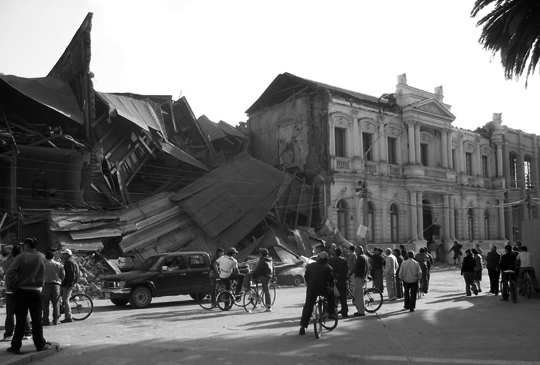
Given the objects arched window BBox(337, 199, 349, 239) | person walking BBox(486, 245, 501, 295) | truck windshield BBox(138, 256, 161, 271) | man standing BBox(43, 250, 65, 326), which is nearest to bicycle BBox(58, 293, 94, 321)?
man standing BBox(43, 250, 65, 326)

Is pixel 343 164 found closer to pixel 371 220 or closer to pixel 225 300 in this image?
pixel 371 220

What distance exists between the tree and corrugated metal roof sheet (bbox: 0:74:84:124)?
55.2ft

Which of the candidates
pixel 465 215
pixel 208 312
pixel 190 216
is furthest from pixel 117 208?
pixel 465 215

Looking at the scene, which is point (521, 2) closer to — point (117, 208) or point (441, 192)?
point (117, 208)

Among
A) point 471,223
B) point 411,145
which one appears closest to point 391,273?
point 411,145

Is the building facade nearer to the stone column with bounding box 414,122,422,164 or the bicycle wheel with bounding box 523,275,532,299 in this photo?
the stone column with bounding box 414,122,422,164

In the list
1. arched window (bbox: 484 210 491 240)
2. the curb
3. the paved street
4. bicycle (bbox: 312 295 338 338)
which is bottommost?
the paved street

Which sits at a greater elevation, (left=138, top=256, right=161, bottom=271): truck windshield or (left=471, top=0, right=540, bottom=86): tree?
(left=471, top=0, right=540, bottom=86): tree

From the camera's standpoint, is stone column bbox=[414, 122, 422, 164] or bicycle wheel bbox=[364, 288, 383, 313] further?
stone column bbox=[414, 122, 422, 164]

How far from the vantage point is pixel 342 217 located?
33.8m

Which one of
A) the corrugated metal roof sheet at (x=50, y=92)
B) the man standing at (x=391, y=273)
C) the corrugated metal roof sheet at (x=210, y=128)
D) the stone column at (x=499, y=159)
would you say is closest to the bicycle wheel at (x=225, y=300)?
the man standing at (x=391, y=273)

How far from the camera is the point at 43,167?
1003 inches

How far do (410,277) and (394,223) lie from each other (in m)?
23.6

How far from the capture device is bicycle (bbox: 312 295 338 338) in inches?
389
